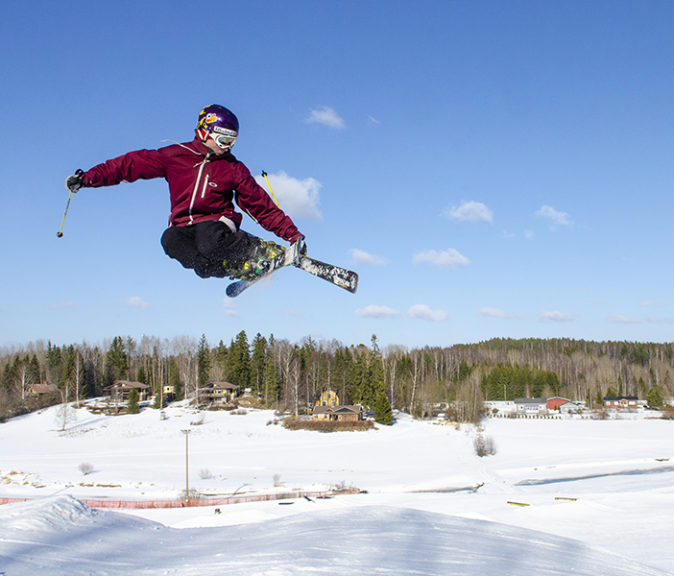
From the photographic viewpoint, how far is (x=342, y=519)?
19219mm

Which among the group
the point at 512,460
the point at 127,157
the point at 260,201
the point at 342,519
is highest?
the point at 127,157

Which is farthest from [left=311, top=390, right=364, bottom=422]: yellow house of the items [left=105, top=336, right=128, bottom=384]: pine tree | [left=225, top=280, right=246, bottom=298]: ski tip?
[left=225, top=280, right=246, bottom=298]: ski tip

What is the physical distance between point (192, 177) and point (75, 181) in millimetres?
888

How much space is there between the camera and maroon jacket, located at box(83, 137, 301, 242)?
444 cm

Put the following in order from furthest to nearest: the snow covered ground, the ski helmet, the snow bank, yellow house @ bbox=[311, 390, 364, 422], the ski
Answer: yellow house @ bbox=[311, 390, 364, 422] → the snow covered ground → the snow bank → the ski → the ski helmet

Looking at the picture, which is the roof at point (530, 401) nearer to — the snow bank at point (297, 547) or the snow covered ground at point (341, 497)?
the snow covered ground at point (341, 497)

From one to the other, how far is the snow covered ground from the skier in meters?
7.94

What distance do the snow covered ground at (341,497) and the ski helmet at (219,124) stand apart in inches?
342

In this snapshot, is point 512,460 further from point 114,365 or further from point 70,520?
point 114,365

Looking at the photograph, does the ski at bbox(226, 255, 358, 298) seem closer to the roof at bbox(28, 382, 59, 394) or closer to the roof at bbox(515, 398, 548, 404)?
the roof at bbox(28, 382, 59, 394)

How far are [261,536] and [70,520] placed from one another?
697cm

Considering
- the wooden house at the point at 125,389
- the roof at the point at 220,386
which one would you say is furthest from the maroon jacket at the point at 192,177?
the roof at the point at 220,386

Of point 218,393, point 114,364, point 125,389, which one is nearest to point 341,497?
point 218,393

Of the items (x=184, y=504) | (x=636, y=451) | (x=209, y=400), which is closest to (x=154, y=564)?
(x=184, y=504)
